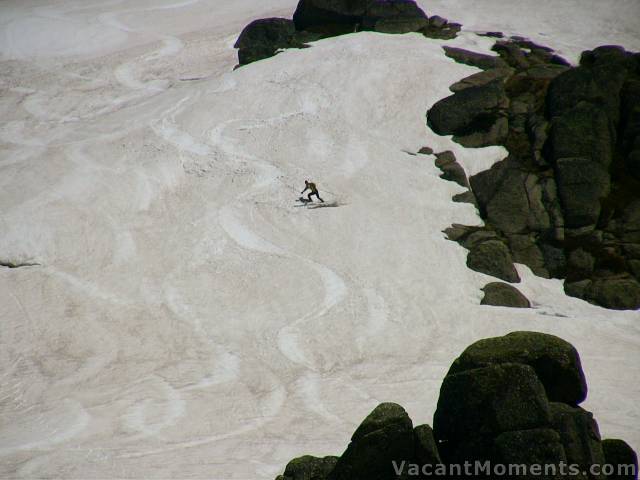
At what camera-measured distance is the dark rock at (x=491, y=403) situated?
48.7 ft

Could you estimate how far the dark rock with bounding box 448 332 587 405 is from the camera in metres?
16.3

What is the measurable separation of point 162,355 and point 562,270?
841 inches

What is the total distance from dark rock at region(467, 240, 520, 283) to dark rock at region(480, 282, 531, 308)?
4.13 ft

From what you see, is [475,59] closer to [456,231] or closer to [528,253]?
[456,231]

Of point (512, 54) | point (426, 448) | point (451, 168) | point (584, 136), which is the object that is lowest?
point (451, 168)

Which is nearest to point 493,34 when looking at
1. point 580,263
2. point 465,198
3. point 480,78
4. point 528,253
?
point 480,78

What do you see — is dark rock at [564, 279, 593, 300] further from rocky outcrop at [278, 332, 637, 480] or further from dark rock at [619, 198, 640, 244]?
rocky outcrop at [278, 332, 637, 480]

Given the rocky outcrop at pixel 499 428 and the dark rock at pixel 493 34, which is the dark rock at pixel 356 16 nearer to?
the dark rock at pixel 493 34

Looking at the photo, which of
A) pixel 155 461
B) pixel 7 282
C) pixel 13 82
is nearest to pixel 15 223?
pixel 7 282

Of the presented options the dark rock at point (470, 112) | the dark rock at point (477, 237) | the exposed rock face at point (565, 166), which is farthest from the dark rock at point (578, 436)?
the dark rock at point (470, 112)

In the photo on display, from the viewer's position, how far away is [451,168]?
4178 cm

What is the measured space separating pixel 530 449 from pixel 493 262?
22388mm

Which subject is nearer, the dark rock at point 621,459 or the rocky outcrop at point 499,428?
the rocky outcrop at point 499,428

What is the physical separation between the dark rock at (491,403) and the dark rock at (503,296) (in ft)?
61.4
